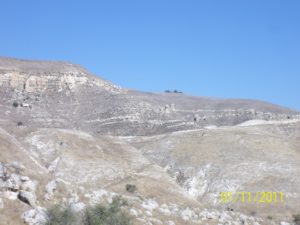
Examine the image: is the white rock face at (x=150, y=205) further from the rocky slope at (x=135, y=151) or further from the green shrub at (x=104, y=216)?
the green shrub at (x=104, y=216)

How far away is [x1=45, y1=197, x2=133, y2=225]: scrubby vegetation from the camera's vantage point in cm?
2977

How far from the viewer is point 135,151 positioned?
7619 centimetres

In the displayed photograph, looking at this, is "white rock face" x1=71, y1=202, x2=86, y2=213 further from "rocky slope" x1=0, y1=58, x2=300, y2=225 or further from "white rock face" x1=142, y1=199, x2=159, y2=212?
"white rock face" x1=142, y1=199, x2=159, y2=212

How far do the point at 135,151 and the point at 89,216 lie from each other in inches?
1772

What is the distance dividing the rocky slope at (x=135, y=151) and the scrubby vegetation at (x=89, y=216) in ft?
3.60

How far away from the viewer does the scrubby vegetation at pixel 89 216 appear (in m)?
29.8

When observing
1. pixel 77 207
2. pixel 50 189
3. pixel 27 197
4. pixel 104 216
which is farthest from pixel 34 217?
pixel 50 189

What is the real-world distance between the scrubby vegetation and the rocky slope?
3.60 ft

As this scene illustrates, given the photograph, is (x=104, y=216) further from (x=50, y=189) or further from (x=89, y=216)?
(x=50, y=189)

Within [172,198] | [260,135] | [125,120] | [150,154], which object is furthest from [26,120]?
[172,198]

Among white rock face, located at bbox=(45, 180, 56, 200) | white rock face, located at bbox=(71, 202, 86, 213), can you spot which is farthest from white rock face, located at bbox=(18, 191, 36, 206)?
white rock face, located at bbox=(71, 202, 86, 213)

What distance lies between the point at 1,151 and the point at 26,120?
5683 cm
